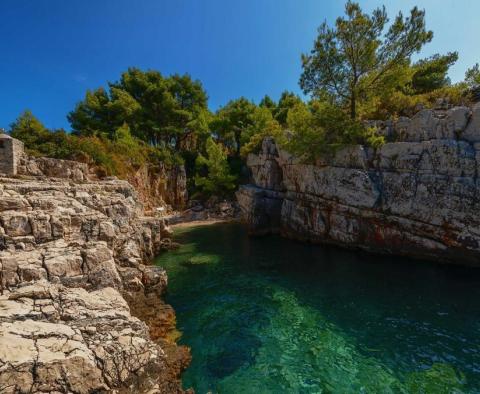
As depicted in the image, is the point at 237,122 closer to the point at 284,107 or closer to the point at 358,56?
the point at 284,107

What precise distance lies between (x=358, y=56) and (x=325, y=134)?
21.6 feet

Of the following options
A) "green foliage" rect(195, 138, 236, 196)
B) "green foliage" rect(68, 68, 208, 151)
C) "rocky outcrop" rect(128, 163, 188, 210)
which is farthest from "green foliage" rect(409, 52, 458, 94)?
"rocky outcrop" rect(128, 163, 188, 210)

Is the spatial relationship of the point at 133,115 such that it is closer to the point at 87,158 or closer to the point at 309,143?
the point at 87,158

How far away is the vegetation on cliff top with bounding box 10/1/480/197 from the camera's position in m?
18.6

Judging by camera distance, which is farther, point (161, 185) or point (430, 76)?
point (161, 185)

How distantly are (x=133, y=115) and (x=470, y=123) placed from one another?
1581 inches

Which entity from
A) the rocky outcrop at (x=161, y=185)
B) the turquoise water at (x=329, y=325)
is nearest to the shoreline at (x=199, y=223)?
the rocky outcrop at (x=161, y=185)

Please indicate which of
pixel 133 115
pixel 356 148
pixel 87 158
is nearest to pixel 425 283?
pixel 356 148

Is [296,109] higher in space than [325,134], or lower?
higher

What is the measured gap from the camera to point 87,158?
77.4 feet

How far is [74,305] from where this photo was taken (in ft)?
24.4

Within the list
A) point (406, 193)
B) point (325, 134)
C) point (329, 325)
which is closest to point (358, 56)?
point (325, 134)

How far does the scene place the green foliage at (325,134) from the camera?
1897 cm

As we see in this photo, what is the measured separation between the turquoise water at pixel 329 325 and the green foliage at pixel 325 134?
30.3ft
